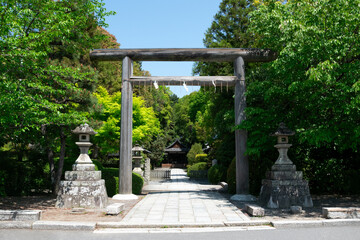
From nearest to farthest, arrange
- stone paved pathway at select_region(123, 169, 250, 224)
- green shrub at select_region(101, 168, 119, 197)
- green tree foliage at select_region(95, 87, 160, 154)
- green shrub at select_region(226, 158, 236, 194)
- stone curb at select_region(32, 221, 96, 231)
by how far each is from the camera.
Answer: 1. stone curb at select_region(32, 221, 96, 231)
2. stone paved pathway at select_region(123, 169, 250, 224)
3. green shrub at select_region(101, 168, 119, 197)
4. green shrub at select_region(226, 158, 236, 194)
5. green tree foliage at select_region(95, 87, 160, 154)

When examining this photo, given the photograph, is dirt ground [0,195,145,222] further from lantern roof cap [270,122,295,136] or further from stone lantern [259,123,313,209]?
lantern roof cap [270,122,295,136]

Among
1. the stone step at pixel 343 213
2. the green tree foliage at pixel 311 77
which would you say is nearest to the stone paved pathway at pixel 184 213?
the stone step at pixel 343 213

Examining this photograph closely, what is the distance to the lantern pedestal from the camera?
30.1 ft

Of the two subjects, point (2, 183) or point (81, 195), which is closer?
point (81, 195)

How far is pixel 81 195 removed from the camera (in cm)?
923

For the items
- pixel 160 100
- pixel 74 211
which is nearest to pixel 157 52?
pixel 74 211

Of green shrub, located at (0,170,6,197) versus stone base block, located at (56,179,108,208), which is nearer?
stone base block, located at (56,179,108,208)

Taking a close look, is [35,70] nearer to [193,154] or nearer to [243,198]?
[243,198]

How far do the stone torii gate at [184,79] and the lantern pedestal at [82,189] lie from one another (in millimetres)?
1510

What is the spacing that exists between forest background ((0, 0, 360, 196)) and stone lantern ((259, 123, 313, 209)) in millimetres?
745

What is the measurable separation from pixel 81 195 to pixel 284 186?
6901 millimetres

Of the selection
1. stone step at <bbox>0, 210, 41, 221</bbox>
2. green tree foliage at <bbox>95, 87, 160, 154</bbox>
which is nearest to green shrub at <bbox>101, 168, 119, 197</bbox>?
green tree foliage at <bbox>95, 87, 160, 154</bbox>

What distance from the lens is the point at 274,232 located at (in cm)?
589

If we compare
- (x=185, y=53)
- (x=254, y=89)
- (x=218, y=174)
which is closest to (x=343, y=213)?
(x=254, y=89)
